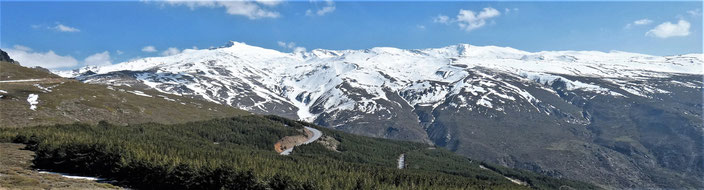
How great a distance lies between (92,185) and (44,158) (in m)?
25.9

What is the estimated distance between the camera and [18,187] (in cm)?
6356

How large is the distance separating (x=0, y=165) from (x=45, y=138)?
34333mm

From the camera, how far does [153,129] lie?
192 meters

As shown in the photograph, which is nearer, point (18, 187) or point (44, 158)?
point (18, 187)

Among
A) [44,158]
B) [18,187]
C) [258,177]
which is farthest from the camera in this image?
[44,158]

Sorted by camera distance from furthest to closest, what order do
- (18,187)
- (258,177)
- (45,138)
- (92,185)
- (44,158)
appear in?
(45,138) < (44,158) < (258,177) < (92,185) < (18,187)

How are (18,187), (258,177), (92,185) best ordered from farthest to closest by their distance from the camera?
(258,177), (92,185), (18,187)

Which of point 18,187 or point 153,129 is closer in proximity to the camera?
point 18,187

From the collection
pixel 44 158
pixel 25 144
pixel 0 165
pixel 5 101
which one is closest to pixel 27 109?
pixel 5 101

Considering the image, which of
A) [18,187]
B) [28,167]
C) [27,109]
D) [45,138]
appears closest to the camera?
[18,187]

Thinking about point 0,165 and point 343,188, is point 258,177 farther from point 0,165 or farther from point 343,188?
point 0,165

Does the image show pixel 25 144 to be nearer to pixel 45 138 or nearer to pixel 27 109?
pixel 45 138

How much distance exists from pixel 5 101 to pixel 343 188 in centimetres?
16537

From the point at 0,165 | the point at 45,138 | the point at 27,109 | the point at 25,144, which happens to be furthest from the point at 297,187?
the point at 27,109
